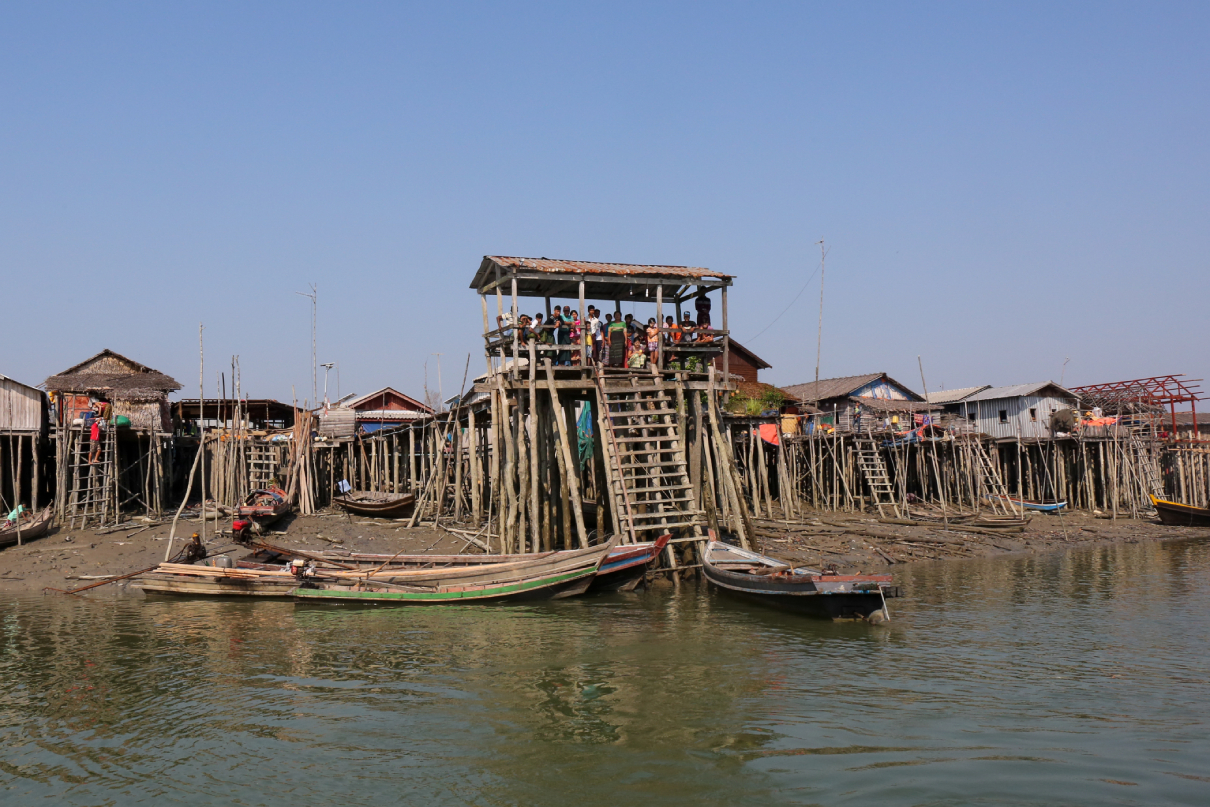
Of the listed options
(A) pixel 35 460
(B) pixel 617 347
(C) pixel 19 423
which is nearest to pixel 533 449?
(B) pixel 617 347

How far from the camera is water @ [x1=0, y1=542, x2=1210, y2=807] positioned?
785 cm

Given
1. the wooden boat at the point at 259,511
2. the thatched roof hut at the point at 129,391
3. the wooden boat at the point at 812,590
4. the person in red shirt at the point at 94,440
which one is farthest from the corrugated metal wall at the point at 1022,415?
the person in red shirt at the point at 94,440

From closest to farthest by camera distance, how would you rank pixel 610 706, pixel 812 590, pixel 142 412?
pixel 610 706 → pixel 812 590 → pixel 142 412

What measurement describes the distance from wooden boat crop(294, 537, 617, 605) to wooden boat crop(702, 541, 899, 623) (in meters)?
2.47

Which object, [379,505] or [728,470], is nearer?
[728,470]

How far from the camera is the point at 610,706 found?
1004 centimetres

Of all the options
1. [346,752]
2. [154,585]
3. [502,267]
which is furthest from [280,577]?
[346,752]

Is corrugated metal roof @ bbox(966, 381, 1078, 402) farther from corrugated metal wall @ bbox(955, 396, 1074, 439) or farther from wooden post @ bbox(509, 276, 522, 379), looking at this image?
wooden post @ bbox(509, 276, 522, 379)

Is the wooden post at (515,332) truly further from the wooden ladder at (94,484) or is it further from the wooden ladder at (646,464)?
the wooden ladder at (94,484)

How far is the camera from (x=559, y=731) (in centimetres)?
925

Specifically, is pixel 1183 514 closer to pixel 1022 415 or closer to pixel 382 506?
pixel 1022 415

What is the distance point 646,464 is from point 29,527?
50.8 ft

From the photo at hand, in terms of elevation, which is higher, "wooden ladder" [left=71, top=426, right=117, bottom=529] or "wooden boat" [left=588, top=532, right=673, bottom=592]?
"wooden ladder" [left=71, top=426, right=117, bottom=529]

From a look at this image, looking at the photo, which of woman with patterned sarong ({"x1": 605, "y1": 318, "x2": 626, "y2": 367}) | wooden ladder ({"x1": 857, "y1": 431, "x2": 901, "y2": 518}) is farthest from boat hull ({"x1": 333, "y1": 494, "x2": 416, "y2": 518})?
wooden ladder ({"x1": 857, "y1": 431, "x2": 901, "y2": 518})
